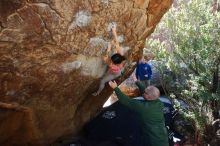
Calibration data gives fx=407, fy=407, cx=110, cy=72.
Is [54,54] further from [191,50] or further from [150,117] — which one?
[191,50]

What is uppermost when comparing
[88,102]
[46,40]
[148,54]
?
[46,40]

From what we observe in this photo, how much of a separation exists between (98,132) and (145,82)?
1.13 m

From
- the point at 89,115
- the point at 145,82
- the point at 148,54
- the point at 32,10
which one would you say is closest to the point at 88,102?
the point at 89,115

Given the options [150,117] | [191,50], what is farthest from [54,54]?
[191,50]

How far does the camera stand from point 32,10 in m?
4.23

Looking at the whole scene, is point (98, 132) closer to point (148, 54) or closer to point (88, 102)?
point (88, 102)

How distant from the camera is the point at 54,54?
479cm

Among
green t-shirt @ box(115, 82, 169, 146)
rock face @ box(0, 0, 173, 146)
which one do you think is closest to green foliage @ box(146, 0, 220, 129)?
rock face @ box(0, 0, 173, 146)

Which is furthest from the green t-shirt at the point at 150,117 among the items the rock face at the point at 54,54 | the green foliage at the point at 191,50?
the green foliage at the point at 191,50

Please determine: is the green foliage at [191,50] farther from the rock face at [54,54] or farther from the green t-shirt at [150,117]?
the green t-shirt at [150,117]

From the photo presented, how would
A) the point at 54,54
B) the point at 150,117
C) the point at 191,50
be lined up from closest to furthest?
the point at 54,54, the point at 150,117, the point at 191,50

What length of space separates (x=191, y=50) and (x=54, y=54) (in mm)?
2786

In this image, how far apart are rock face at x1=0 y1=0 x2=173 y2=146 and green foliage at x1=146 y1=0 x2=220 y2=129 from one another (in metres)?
0.81

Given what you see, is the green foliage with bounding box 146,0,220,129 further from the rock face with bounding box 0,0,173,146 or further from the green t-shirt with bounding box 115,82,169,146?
the green t-shirt with bounding box 115,82,169,146
